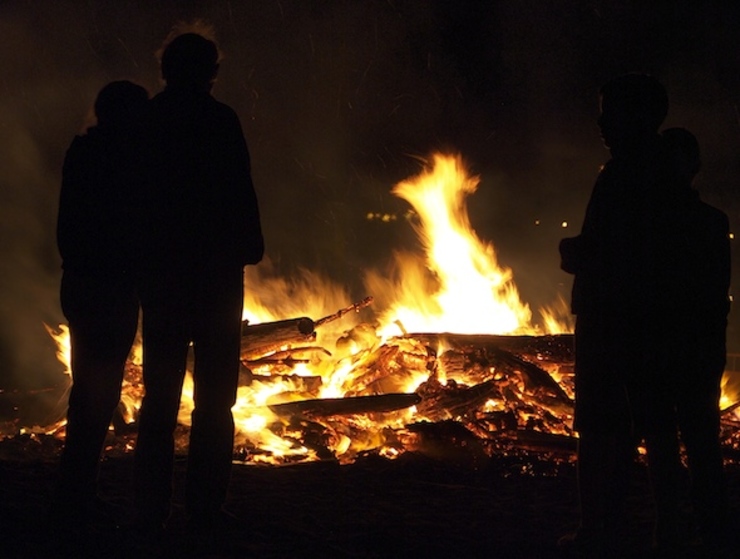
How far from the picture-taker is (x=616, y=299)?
122 inches

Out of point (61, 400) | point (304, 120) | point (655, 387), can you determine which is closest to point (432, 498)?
point (655, 387)

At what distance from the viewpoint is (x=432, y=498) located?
427cm

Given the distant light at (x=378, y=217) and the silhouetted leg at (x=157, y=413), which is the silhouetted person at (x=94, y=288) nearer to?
the silhouetted leg at (x=157, y=413)

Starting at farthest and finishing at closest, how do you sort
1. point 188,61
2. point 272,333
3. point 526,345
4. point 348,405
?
1. point 272,333
2. point 526,345
3. point 348,405
4. point 188,61

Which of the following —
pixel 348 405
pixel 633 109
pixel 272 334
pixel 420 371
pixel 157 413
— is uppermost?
pixel 272 334

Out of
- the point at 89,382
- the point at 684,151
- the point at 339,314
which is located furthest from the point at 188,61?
the point at 339,314

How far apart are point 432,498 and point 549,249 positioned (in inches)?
847

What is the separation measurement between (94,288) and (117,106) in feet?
2.78

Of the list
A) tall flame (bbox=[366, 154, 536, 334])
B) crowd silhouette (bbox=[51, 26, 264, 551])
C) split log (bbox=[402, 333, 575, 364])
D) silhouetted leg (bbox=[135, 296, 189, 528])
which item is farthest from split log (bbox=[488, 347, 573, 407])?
silhouetted leg (bbox=[135, 296, 189, 528])

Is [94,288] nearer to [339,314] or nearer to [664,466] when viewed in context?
[664,466]

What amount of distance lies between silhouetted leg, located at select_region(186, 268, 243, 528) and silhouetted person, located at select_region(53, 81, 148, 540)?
0.39m

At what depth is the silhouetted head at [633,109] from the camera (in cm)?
312

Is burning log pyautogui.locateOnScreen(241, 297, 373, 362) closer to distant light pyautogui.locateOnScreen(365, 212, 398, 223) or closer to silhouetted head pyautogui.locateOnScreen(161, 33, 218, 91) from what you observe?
silhouetted head pyautogui.locateOnScreen(161, 33, 218, 91)

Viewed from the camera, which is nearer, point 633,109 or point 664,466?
point 664,466
